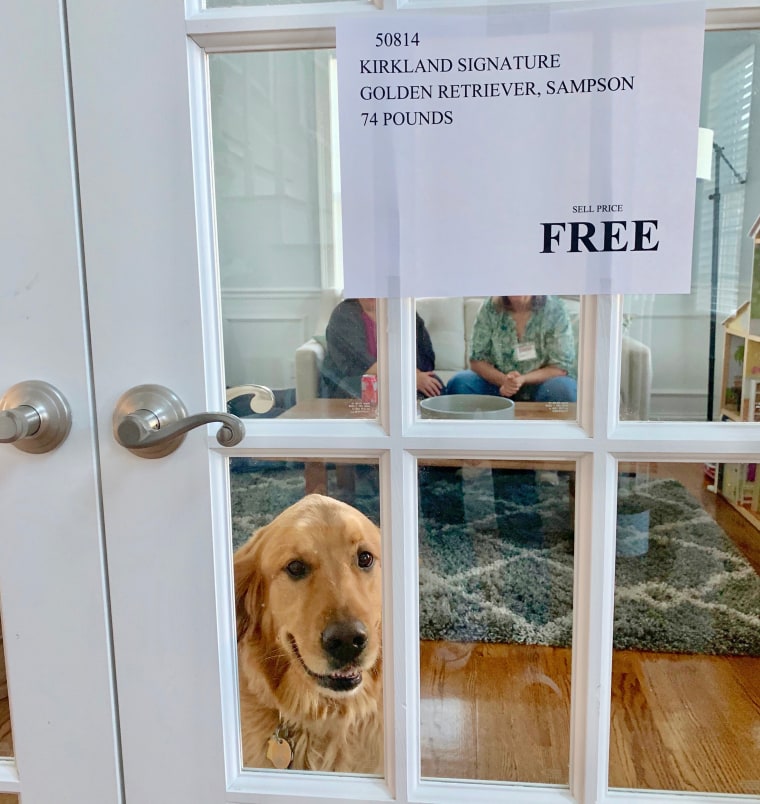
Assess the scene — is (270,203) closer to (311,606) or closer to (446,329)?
(446,329)

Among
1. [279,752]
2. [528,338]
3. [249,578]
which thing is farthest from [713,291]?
[279,752]

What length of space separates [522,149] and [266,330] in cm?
28

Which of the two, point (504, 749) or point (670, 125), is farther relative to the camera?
point (504, 749)

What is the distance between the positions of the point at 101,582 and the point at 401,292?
0.41 meters

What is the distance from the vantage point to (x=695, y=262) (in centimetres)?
61

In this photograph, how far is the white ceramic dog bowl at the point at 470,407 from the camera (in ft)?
2.14

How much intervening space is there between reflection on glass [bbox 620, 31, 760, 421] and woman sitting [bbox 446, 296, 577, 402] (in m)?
0.06

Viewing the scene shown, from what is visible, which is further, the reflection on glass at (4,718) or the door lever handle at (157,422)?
the reflection on glass at (4,718)

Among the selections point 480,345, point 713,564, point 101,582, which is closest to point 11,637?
point 101,582

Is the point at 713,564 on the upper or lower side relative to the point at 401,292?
lower

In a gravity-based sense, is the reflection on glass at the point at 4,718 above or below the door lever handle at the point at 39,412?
below

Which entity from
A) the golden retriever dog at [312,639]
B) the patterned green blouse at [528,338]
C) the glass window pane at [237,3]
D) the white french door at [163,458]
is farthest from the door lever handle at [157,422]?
the glass window pane at [237,3]

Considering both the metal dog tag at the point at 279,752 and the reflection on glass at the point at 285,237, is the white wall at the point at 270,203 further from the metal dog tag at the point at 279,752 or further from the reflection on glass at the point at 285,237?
the metal dog tag at the point at 279,752

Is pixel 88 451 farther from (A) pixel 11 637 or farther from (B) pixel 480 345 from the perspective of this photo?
(B) pixel 480 345
